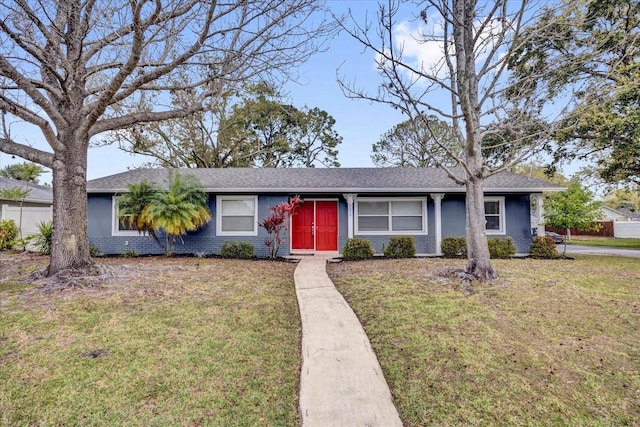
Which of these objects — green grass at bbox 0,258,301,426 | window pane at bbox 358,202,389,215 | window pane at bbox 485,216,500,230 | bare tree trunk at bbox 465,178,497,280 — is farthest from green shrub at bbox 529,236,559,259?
green grass at bbox 0,258,301,426

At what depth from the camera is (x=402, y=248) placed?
10.8 metres

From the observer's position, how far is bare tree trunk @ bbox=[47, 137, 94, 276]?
6.50 meters

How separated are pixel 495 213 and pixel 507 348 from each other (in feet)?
30.7

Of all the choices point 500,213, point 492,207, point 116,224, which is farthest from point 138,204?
point 500,213

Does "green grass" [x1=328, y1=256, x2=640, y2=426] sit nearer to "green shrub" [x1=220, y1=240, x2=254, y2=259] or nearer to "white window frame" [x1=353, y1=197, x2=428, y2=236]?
"green shrub" [x1=220, y1=240, x2=254, y2=259]

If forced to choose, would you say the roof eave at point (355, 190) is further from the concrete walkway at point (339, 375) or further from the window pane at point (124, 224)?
the concrete walkway at point (339, 375)

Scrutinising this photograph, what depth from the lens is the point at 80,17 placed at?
607 cm

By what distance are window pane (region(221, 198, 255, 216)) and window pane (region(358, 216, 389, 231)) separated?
13.4ft

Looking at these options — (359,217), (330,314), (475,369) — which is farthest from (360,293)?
(359,217)

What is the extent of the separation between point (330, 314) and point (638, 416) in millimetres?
3504

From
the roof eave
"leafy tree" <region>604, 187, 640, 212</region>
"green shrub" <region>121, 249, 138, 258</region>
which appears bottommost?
"green shrub" <region>121, 249, 138, 258</region>

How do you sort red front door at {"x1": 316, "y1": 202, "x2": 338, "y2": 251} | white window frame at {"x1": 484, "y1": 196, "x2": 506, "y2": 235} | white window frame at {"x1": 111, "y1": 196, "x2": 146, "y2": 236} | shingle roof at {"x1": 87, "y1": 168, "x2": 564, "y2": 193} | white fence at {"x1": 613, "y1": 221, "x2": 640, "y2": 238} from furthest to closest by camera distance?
white fence at {"x1": 613, "y1": 221, "x2": 640, "y2": 238}
red front door at {"x1": 316, "y1": 202, "x2": 338, "y2": 251}
white window frame at {"x1": 484, "y1": 196, "x2": 506, "y2": 235}
white window frame at {"x1": 111, "y1": 196, "x2": 146, "y2": 236}
shingle roof at {"x1": 87, "y1": 168, "x2": 564, "y2": 193}

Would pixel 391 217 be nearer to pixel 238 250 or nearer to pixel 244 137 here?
pixel 238 250

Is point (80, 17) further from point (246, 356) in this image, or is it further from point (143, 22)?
point (246, 356)
